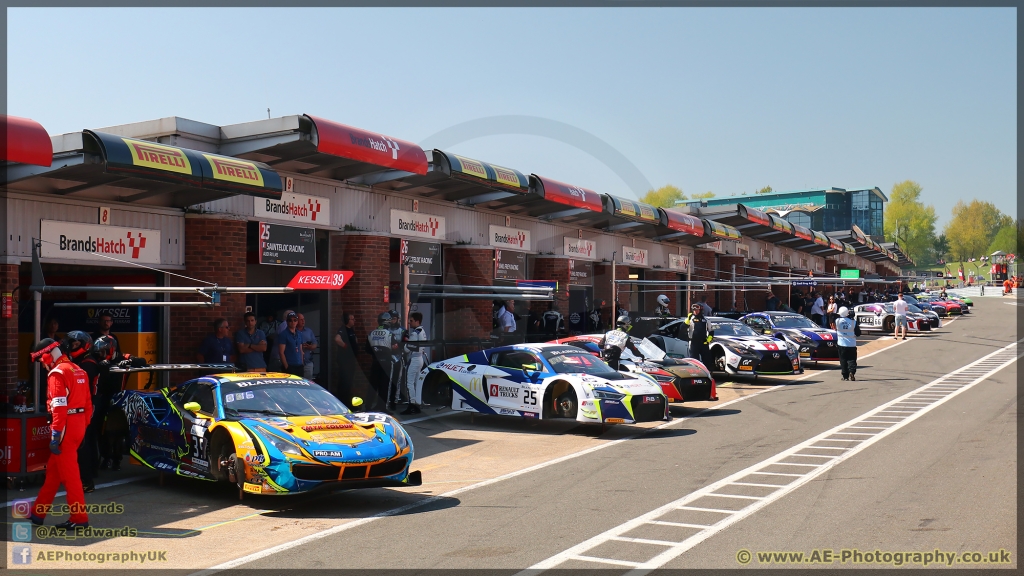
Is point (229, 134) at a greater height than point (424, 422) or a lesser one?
greater

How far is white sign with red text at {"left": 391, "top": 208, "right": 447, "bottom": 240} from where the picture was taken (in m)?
19.2

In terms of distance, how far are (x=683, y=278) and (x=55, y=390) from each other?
30024mm

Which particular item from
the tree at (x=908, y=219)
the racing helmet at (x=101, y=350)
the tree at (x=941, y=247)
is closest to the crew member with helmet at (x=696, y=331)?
the racing helmet at (x=101, y=350)

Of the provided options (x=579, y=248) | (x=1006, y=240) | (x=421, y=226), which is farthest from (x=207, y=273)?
(x=1006, y=240)

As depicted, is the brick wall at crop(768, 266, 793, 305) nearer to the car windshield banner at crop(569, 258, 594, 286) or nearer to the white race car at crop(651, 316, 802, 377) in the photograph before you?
the car windshield banner at crop(569, 258, 594, 286)

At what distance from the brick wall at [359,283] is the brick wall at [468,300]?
3267 mm

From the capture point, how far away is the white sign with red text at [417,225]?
19219 millimetres

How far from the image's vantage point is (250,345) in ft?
47.0

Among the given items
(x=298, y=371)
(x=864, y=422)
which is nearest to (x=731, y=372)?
(x=864, y=422)

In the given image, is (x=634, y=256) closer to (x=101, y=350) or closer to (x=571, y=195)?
(x=571, y=195)

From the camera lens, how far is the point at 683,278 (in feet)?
117

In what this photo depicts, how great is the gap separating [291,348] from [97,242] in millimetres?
3437

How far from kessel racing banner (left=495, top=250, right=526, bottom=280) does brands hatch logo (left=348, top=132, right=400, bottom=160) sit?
687 cm

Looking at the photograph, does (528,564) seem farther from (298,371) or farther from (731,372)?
(731,372)
